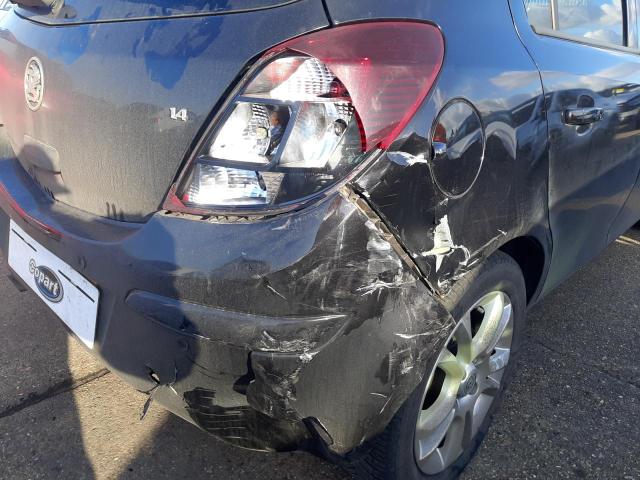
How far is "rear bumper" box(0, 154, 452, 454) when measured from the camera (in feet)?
4.15

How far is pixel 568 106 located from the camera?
1.81 metres

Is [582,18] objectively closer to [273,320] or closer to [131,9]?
[131,9]

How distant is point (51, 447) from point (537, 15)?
2.15 m

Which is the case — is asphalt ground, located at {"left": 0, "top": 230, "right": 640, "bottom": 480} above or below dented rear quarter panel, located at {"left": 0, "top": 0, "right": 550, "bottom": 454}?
below

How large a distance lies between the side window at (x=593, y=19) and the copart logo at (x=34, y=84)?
1668 mm

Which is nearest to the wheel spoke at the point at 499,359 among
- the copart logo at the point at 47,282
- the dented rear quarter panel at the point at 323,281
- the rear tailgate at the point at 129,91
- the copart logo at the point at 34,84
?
the dented rear quarter panel at the point at 323,281

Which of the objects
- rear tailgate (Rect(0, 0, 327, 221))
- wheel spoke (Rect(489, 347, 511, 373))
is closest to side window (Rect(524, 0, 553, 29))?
rear tailgate (Rect(0, 0, 327, 221))

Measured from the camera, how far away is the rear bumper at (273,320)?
1264mm

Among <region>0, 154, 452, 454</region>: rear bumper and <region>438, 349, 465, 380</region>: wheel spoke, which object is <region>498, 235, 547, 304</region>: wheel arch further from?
<region>0, 154, 452, 454</region>: rear bumper

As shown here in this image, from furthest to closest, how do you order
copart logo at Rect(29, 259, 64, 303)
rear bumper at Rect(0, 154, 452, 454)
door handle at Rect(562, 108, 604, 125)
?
door handle at Rect(562, 108, 604, 125) < copart logo at Rect(29, 259, 64, 303) < rear bumper at Rect(0, 154, 452, 454)

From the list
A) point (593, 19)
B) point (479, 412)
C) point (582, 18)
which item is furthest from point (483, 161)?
point (593, 19)

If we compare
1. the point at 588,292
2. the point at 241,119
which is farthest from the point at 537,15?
the point at 588,292

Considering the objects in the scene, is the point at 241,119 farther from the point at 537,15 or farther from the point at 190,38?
the point at 537,15

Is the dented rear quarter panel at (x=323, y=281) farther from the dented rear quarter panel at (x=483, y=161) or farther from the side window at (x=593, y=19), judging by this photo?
the side window at (x=593, y=19)
